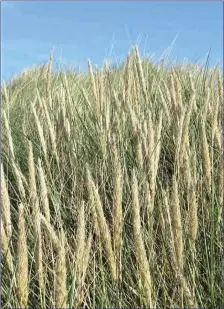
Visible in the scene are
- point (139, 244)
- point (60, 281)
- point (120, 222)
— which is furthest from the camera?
point (120, 222)

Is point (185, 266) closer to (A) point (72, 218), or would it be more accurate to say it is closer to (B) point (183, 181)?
(B) point (183, 181)

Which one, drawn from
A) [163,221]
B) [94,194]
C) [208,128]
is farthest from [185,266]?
[208,128]

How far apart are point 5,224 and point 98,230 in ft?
0.91

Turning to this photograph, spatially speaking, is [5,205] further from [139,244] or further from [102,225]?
[139,244]

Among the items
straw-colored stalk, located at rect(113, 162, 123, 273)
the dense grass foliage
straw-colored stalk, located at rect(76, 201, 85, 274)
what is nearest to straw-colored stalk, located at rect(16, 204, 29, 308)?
the dense grass foliage

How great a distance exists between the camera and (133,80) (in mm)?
2668

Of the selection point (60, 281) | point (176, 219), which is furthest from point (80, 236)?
point (176, 219)

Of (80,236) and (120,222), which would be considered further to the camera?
(120,222)

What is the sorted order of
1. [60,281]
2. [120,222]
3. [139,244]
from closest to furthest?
[60,281] → [139,244] → [120,222]

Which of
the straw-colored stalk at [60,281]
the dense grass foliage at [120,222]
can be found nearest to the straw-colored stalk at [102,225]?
the dense grass foliage at [120,222]

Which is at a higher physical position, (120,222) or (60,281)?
(120,222)

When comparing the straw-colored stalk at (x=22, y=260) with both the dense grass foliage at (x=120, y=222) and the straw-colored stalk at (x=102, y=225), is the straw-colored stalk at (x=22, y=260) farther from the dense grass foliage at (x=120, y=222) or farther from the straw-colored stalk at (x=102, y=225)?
the straw-colored stalk at (x=102, y=225)

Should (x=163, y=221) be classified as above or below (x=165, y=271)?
above

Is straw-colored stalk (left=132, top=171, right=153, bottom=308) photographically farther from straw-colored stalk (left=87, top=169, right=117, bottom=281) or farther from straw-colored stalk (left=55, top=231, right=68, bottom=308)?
straw-colored stalk (left=55, top=231, right=68, bottom=308)
